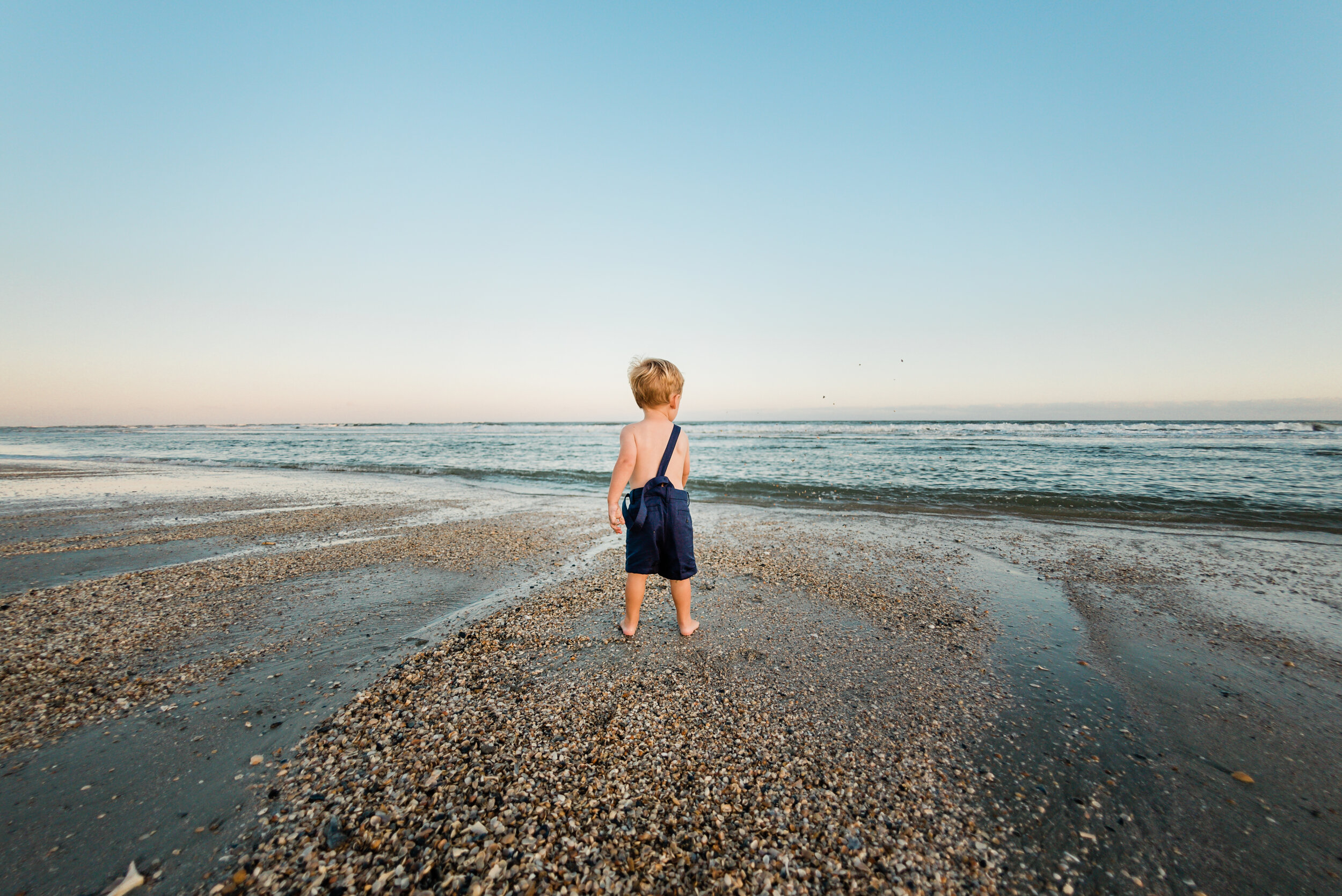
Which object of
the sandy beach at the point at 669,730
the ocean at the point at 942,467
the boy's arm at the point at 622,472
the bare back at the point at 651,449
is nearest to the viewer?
the sandy beach at the point at 669,730

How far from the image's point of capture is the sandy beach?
2.06 metres

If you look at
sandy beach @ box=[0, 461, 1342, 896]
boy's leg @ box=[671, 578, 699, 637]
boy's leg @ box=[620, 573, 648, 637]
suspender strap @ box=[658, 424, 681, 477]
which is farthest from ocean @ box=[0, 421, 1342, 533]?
suspender strap @ box=[658, 424, 681, 477]

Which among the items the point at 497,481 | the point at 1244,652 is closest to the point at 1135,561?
the point at 1244,652

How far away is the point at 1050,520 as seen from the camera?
388 inches

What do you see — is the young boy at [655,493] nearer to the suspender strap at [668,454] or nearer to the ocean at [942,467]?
the suspender strap at [668,454]

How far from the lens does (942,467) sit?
19.0 metres

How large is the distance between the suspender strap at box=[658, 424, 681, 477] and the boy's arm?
215 mm

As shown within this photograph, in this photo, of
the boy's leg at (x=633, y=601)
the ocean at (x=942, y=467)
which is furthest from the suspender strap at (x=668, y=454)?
the ocean at (x=942, y=467)

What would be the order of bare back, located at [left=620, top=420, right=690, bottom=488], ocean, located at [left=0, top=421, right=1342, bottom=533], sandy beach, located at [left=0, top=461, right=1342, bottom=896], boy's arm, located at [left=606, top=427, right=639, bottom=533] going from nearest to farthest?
sandy beach, located at [left=0, top=461, right=1342, bottom=896], boy's arm, located at [left=606, top=427, right=639, bottom=533], bare back, located at [left=620, top=420, right=690, bottom=488], ocean, located at [left=0, top=421, right=1342, bottom=533]

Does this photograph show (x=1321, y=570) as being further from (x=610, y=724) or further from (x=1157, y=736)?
(x=610, y=724)

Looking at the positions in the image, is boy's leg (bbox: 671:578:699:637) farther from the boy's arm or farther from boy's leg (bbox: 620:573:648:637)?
the boy's arm

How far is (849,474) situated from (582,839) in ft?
54.2

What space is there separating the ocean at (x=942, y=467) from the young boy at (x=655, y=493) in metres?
8.35

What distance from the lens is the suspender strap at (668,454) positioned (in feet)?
13.6
